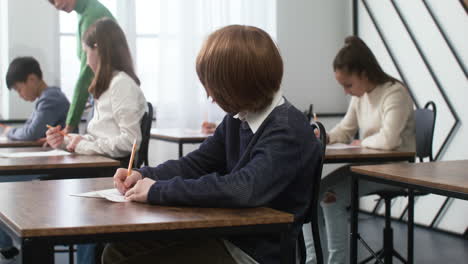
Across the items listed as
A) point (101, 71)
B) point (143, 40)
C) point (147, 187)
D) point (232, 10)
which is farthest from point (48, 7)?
point (147, 187)

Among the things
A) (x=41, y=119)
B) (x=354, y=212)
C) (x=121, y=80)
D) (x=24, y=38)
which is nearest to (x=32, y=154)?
(x=121, y=80)

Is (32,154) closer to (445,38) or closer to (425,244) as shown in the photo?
(425,244)

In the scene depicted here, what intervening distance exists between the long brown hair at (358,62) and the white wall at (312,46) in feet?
6.44

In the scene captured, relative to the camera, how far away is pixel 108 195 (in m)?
1.35

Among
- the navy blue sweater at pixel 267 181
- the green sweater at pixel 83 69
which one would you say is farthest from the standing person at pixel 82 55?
the navy blue sweater at pixel 267 181

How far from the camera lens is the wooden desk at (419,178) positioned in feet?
5.29

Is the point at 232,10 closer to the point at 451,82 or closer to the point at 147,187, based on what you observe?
the point at 451,82

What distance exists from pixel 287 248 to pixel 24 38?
11.6 feet

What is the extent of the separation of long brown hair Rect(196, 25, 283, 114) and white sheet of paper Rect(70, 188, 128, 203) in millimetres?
310

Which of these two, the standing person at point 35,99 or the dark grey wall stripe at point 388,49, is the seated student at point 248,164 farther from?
the dark grey wall stripe at point 388,49

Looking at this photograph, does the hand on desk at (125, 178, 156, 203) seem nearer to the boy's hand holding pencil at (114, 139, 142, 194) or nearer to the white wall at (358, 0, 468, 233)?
the boy's hand holding pencil at (114, 139, 142, 194)

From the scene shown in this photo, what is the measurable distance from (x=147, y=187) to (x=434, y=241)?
285 cm

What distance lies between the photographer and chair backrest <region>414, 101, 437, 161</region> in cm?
303

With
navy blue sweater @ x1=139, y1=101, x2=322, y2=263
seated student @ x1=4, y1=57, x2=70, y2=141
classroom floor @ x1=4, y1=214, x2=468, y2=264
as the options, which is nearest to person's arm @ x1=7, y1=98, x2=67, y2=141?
seated student @ x1=4, y1=57, x2=70, y2=141
